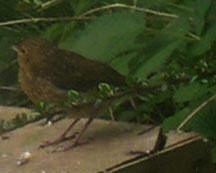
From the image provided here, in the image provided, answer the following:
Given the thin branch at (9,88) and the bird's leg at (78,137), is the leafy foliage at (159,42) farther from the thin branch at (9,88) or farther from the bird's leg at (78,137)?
the thin branch at (9,88)

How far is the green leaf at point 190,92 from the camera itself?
189 cm

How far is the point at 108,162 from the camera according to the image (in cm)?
249

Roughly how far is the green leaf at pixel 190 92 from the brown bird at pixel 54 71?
3.24ft

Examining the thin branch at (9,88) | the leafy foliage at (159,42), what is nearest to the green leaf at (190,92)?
the leafy foliage at (159,42)

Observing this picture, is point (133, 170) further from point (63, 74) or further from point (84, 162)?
point (63, 74)

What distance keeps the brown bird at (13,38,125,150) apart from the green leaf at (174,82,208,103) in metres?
0.99

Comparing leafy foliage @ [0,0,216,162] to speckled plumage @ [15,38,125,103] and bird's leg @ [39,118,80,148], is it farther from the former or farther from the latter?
speckled plumage @ [15,38,125,103]

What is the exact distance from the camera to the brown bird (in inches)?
121

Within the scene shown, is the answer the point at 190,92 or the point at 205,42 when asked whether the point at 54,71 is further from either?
the point at 205,42

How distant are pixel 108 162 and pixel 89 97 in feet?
1.23

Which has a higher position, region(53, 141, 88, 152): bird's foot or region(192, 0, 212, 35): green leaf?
region(192, 0, 212, 35): green leaf

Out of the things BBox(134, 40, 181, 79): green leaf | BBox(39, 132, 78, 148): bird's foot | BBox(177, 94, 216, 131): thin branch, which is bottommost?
BBox(39, 132, 78, 148): bird's foot

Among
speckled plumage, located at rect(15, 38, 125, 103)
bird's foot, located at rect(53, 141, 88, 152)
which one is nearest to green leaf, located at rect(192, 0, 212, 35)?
bird's foot, located at rect(53, 141, 88, 152)

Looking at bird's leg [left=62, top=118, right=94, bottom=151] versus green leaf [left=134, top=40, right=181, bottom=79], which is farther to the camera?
bird's leg [left=62, top=118, right=94, bottom=151]
